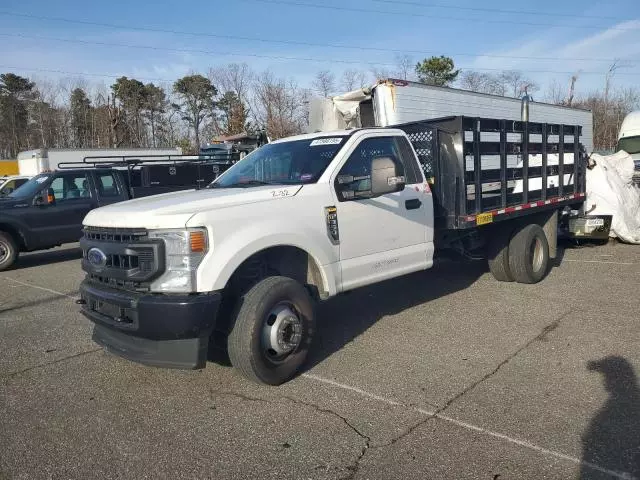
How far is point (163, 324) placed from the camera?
383 cm

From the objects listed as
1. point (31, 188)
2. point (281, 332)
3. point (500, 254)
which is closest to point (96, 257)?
point (281, 332)

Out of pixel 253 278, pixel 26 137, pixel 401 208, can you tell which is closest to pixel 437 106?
pixel 401 208

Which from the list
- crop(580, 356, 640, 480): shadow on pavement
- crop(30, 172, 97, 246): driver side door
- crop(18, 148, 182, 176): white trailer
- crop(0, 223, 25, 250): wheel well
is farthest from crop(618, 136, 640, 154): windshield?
crop(18, 148, 182, 176): white trailer

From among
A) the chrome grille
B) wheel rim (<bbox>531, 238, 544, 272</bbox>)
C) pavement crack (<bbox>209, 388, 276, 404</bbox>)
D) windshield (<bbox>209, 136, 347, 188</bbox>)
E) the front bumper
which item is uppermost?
windshield (<bbox>209, 136, 347, 188</bbox>)

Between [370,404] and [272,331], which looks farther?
[272,331]

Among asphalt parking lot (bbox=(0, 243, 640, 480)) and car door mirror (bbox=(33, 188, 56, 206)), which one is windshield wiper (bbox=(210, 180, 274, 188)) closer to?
asphalt parking lot (bbox=(0, 243, 640, 480))

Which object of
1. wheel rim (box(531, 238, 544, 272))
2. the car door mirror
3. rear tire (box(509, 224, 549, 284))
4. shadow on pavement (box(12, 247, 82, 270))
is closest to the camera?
rear tire (box(509, 224, 549, 284))

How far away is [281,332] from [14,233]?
28.7 ft

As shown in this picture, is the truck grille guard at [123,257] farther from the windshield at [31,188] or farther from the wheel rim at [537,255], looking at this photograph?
the windshield at [31,188]

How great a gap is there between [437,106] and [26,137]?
56145 mm

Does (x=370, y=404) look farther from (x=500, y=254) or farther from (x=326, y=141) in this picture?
(x=500, y=254)

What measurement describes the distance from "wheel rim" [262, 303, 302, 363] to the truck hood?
900 mm

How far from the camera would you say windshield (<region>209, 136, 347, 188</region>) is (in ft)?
16.5

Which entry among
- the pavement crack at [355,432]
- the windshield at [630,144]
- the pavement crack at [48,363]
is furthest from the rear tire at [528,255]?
the windshield at [630,144]
